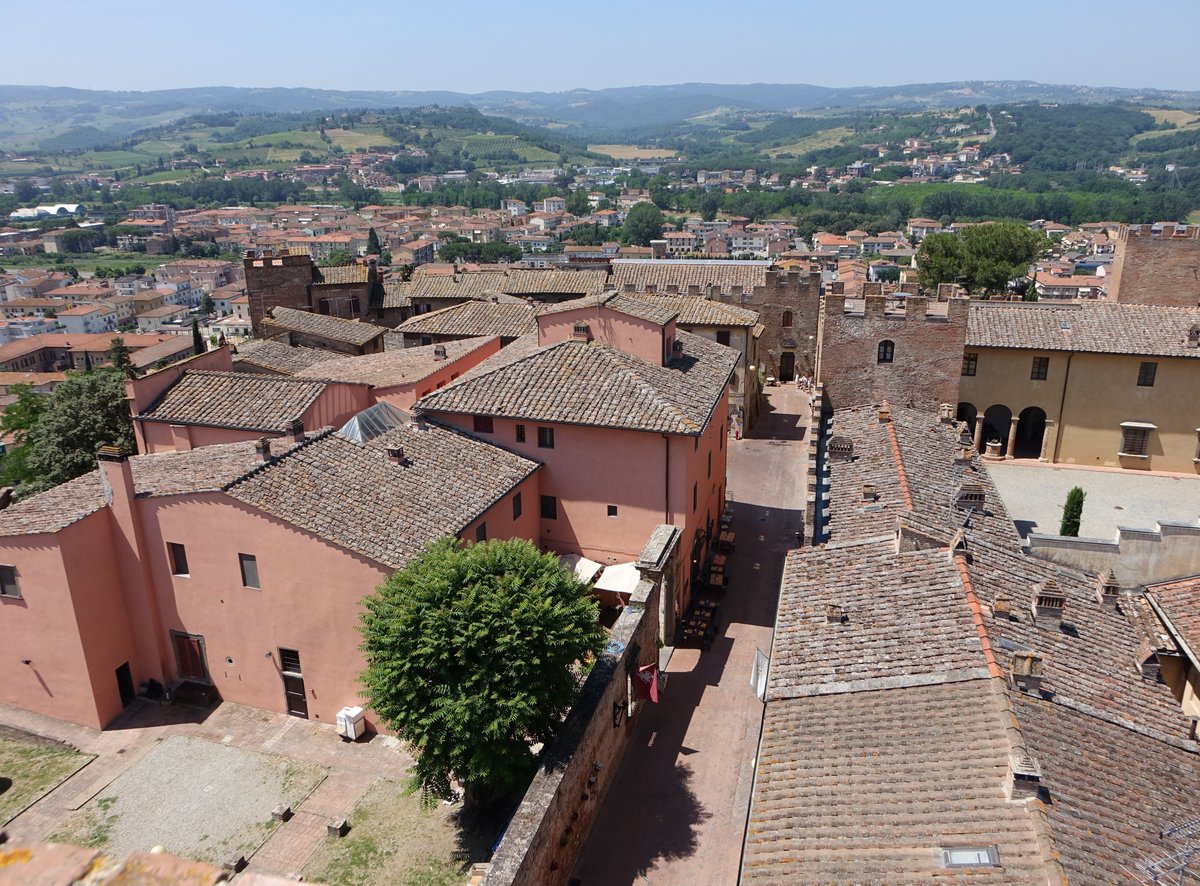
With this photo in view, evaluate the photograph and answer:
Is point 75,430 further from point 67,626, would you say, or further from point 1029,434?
point 1029,434

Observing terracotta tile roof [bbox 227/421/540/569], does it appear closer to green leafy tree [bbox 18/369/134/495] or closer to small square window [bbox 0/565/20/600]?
small square window [bbox 0/565/20/600]

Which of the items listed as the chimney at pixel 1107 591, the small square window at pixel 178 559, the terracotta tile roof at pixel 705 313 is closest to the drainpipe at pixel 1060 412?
the terracotta tile roof at pixel 705 313

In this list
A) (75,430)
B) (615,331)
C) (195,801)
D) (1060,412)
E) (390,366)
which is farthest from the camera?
(1060,412)

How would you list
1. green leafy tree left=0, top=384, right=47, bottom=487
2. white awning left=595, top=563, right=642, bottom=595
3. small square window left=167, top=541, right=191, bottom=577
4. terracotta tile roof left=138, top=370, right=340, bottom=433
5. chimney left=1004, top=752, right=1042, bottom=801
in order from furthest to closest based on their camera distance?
green leafy tree left=0, top=384, right=47, bottom=487, terracotta tile roof left=138, top=370, right=340, bottom=433, white awning left=595, top=563, right=642, bottom=595, small square window left=167, top=541, right=191, bottom=577, chimney left=1004, top=752, right=1042, bottom=801

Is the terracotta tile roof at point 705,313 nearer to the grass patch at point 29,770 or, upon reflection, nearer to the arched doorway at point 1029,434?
the arched doorway at point 1029,434

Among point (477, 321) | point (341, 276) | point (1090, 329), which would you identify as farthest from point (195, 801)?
point (341, 276)

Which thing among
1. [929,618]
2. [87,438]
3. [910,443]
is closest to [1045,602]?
[929,618]

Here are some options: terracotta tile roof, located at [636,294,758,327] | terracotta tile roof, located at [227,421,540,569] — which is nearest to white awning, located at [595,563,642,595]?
terracotta tile roof, located at [227,421,540,569]
